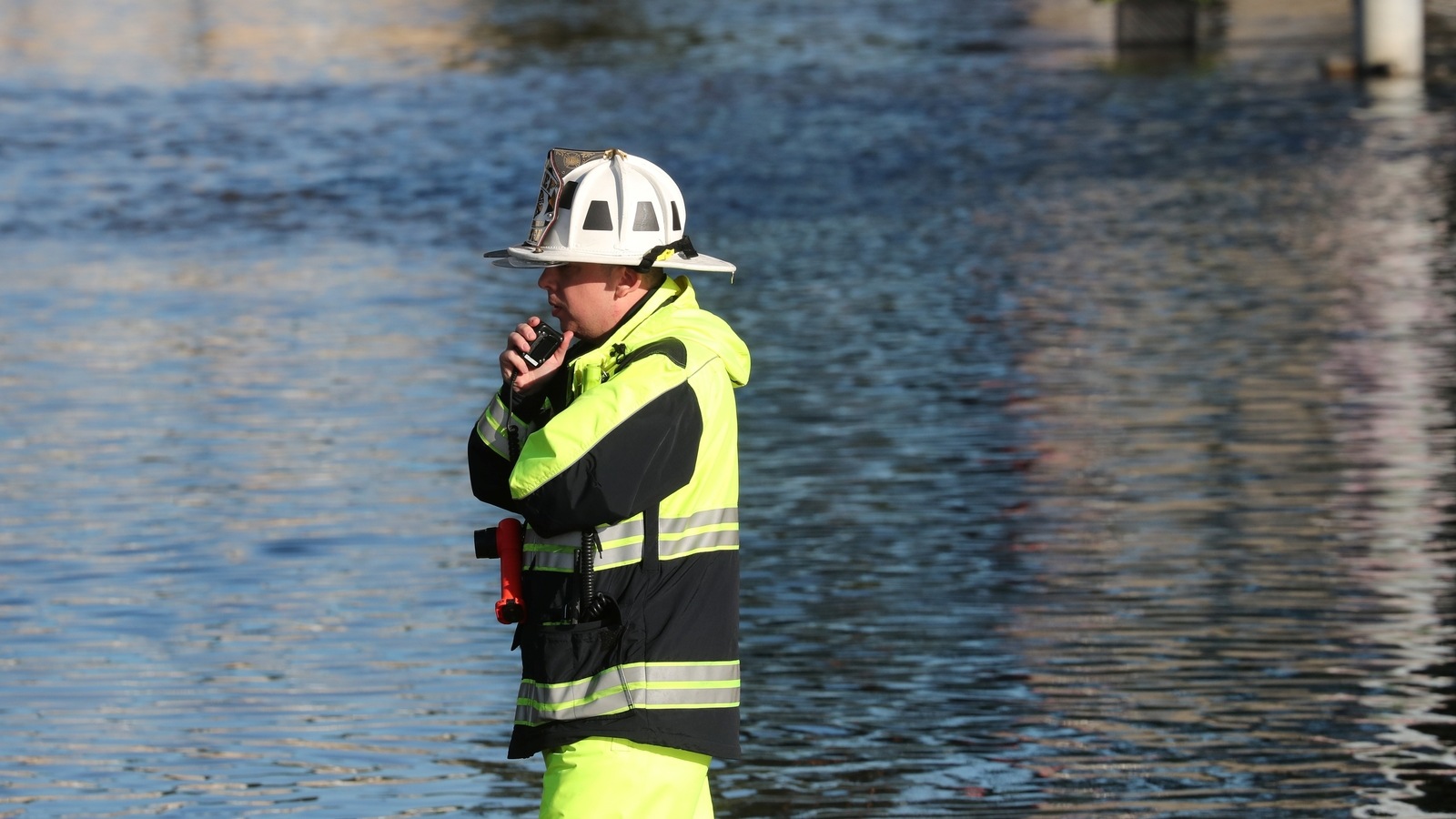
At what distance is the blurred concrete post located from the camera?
2877cm

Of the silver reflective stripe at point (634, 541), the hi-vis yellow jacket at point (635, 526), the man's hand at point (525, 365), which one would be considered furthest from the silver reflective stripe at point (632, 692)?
the man's hand at point (525, 365)

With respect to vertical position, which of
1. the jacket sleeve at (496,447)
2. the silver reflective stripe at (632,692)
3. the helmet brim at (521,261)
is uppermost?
the helmet brim at (521,261)

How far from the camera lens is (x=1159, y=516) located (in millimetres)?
9602

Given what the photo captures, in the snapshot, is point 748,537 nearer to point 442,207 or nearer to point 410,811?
point 410,811

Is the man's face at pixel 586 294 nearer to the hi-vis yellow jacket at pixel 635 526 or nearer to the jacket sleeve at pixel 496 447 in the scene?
the hi-vis yellow jacket at pixel 635 526

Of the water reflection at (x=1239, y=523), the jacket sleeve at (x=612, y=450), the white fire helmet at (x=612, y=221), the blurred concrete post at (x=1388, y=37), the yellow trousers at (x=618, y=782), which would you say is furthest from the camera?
the blurred concrete post at (x=1388, y=37)

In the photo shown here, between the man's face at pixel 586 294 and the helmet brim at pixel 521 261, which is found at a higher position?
the helmet brim at pixel 521 261

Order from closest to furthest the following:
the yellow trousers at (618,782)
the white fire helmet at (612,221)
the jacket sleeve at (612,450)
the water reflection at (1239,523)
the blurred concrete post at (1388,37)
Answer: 1. the jacket sleeve at (612,450)
2. the yellow trousers at (618,782)
3. the white fire helmet at (612,221)
4. the water reflection at (1239,523)
5. the blurred concrete post at (1388,37)

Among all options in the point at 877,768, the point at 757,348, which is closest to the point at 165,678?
the point at 877,768

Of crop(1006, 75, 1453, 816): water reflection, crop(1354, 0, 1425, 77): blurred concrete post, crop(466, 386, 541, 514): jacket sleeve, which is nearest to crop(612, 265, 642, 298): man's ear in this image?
crop(466, 386, 541, 514): jacket sleeve

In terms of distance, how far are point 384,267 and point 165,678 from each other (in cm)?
1018

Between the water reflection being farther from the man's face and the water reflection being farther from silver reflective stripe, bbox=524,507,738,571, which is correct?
the man's face

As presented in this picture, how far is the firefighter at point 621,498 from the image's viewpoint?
4004mm

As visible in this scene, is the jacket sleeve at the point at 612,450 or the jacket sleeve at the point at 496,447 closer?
the jacket sleeve at the point at 612,450
